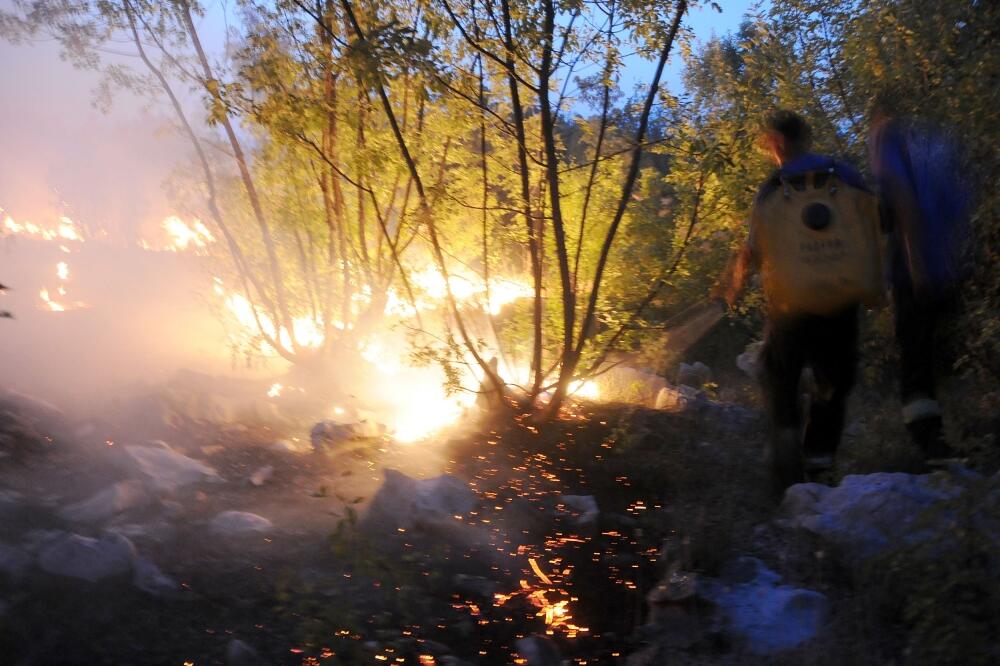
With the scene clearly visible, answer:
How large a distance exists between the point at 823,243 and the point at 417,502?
7.15ft

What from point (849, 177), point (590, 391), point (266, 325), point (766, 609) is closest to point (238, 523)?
point (766, 609)

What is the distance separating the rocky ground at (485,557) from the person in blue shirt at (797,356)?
0.98 feet

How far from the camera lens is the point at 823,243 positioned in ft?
11.1

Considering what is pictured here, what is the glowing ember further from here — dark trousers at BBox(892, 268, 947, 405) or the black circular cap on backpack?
the black circular cap on backpack

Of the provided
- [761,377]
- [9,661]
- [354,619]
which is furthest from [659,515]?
[9,661]

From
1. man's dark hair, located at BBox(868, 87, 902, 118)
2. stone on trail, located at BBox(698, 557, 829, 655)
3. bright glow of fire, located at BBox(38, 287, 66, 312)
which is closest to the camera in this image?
stone on trail, located at BBox(698, 557, 829, 655)

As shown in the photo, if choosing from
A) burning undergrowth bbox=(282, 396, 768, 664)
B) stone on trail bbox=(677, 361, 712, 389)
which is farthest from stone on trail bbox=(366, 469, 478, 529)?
stone on trail bbox=(677, 361, 712, 389)

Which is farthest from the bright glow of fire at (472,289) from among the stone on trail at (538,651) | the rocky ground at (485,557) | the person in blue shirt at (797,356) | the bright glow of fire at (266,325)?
the stone on trail at (538,651)

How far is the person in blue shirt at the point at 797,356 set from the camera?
3578mm

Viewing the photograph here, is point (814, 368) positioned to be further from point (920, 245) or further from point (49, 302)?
point (49, 302)

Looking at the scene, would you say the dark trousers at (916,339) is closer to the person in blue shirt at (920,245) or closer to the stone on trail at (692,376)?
the person in blue shirt at (920,245)

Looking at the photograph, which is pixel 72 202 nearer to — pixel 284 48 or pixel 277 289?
pixel 277 289

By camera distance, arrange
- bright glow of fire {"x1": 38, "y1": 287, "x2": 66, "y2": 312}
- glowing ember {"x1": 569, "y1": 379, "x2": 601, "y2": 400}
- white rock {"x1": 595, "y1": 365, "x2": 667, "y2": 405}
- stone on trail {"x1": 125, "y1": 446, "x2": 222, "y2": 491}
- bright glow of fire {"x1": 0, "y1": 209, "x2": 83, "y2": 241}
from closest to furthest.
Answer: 1. stone on trail {"x1": 125, "y1": 446, "x2": 222, "y2": 491}
2. glowing ember {"x1": 569, "y1": 379, "x2": 601, "y2": 400}
3. white rock {"x1": 595, "y1": 365, "x2": 667, "y2": 405}
4. bright glow of fire {"x1": 38, "y1": 287, "x2": 66, "y2": 312}
5. bright glow of fire {"x1": 0, "y1": 209, "x2": 83, "y2": 241}

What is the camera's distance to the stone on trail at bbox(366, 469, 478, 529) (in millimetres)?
3746
